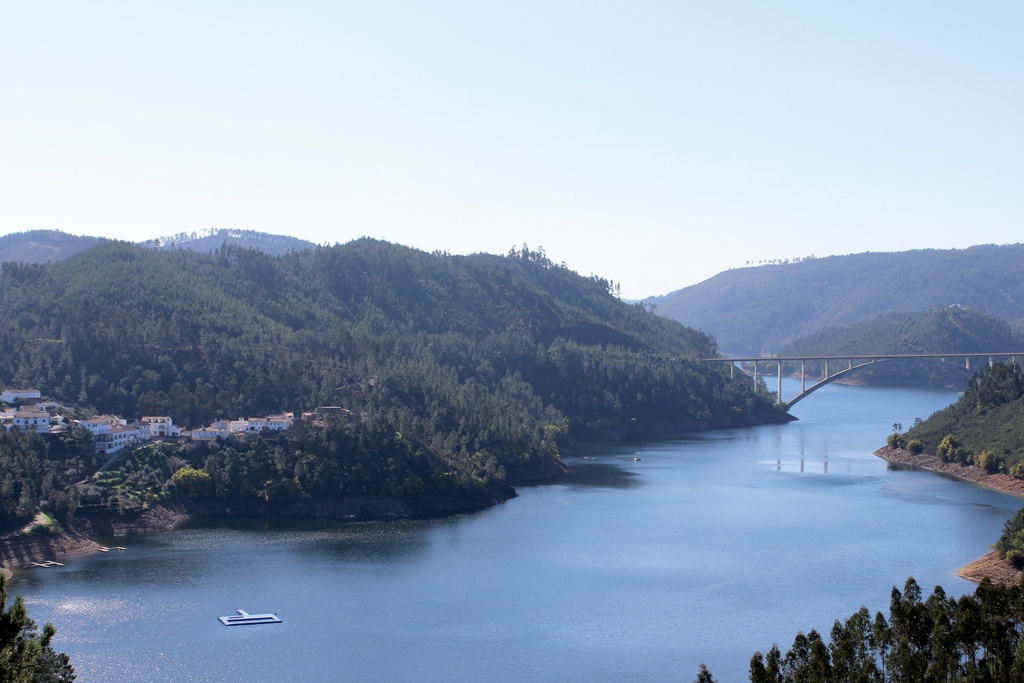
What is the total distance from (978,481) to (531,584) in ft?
129

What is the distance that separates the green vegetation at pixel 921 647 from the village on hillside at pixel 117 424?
43970 mm

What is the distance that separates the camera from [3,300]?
94.1 metres

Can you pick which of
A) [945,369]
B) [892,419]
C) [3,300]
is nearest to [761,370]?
[945,369]

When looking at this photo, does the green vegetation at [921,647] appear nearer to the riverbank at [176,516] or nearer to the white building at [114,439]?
the riverbank at [176,516]

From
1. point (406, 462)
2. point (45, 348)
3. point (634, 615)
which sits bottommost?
point (634, 615)

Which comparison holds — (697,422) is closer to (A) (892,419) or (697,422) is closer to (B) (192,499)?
(A) (892,419)

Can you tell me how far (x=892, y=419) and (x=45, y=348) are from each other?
267ft

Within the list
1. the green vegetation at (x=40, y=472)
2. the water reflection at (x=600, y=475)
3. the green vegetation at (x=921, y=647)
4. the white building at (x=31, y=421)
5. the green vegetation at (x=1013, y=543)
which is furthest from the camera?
the water reflection at (x=600, y=475)

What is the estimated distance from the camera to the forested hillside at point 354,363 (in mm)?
69125

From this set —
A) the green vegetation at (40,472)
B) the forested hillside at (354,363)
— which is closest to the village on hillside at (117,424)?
the green vegetation at (40,472)

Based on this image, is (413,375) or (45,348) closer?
(45,348)

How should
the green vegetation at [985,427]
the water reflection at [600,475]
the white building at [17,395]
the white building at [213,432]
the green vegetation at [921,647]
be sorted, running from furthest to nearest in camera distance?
the water reflection at [600,475] → the green vegetation at [985,427] → the white building at [17,395] → the white building at [213,432] → the green vegetation at [921,647]

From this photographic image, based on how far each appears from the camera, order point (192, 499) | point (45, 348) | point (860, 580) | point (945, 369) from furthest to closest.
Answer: point (945, 369), point (45, 348), point (192, 499), point (860, 580)

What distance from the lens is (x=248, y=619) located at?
4428cm
